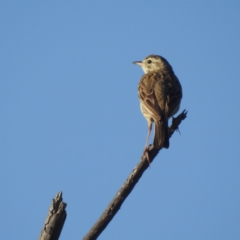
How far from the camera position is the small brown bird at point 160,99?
8614mm

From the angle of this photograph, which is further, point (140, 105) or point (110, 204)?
point (140, 105)

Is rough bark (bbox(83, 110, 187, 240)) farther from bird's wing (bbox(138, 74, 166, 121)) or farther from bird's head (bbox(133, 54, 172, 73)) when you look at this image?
bird's head (bbox(133, 54, 172, 73))

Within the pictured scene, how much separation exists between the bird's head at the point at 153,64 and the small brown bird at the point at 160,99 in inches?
34.9

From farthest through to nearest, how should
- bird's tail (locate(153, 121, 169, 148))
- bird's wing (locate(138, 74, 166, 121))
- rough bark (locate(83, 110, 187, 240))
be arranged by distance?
bird's wing (locate(138, 74, 166, 121)) → bird's tail (locate(153, 121, 169, 148)) → rough bark (locate(83, 110, 187, 240))

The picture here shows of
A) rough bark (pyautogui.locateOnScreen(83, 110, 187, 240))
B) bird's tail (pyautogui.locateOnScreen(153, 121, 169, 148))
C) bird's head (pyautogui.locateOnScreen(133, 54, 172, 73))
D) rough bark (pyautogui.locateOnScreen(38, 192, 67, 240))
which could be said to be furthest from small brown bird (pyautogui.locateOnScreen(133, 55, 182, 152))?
rough bark (pyautogui.locateOnScreen(38, 192, 67, 240))

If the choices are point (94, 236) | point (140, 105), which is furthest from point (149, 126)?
point (94, 236)

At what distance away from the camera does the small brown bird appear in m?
8.61

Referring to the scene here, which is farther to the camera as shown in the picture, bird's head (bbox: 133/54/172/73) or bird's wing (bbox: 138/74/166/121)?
bird's head (bbox: 133/54/172/73)

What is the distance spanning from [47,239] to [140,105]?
571cm

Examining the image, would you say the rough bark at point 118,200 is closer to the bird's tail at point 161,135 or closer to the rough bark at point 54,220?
the rough bark at point 54,220

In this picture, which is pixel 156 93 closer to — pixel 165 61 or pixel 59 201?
pixel 165 61

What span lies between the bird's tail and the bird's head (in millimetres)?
3838

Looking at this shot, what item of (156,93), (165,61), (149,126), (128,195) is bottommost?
(128,195)

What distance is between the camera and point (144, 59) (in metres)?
13.0
